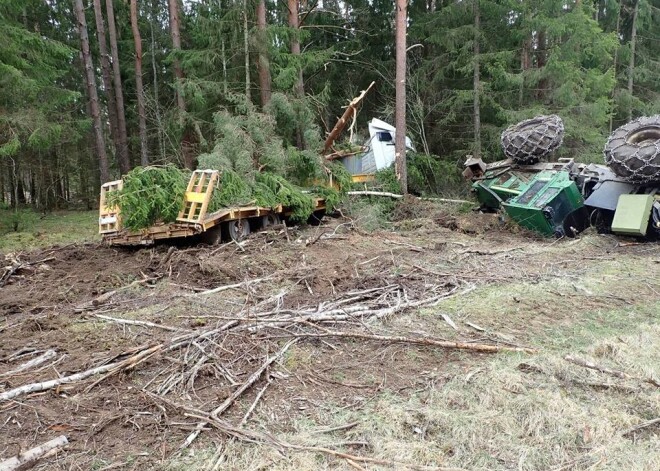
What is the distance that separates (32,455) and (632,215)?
9383 mm

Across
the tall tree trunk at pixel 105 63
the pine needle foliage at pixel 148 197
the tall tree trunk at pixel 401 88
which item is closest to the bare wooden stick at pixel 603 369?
the pine needle foliage at pixel 148 197

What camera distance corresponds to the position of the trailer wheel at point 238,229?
30.6 feet

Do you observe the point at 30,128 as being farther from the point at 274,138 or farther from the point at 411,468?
the point at 411,468

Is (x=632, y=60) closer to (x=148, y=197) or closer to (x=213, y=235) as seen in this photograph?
(x=213, y=235)

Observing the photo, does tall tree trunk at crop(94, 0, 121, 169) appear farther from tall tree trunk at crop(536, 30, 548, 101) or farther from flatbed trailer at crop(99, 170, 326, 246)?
tall tree trunk at crop(536, 30, 548, 101)

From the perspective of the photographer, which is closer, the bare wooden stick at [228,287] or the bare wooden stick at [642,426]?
the bare wooden stick at [642,426]

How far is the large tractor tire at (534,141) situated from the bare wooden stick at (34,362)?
9.87 meters

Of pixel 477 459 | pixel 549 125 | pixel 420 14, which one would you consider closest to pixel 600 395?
pixel 477 459

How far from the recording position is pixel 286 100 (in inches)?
520

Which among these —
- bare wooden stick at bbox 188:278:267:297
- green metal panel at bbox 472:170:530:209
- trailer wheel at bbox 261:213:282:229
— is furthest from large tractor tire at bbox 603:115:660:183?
bare wooden stick at bbox 188:278:267:297

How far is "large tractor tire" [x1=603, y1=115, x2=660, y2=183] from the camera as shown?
864cm

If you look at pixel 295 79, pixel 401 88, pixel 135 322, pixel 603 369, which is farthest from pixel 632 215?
pixel 295 79

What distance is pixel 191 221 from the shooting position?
8289 mm

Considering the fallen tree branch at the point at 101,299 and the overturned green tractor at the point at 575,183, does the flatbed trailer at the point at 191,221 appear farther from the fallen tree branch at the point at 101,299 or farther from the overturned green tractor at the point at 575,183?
the overturned green tractor at the point at 575,183
